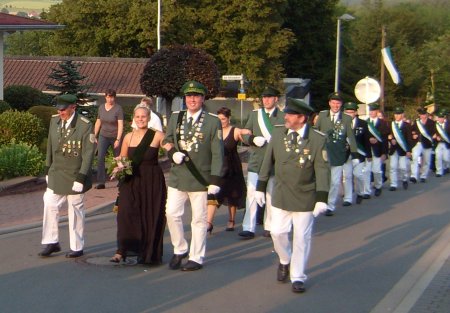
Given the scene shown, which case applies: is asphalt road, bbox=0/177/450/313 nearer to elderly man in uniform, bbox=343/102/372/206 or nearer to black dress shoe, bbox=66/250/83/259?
black dress shoe, bbox=66/250/83/259

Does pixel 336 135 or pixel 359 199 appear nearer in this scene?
pixel 336 135

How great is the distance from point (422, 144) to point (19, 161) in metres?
11.5

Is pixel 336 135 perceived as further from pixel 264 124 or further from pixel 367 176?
pixel 367 176

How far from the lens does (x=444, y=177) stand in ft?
79.5

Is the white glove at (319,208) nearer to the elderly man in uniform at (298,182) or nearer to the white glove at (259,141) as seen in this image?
the elderly man in uniform at (298,182)

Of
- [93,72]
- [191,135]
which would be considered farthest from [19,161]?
[93,72]

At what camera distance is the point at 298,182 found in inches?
330

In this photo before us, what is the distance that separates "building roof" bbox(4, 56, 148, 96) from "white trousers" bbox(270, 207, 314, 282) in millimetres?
29176

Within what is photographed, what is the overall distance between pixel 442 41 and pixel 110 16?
24.6m

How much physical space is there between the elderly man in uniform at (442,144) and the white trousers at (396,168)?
4350 mm

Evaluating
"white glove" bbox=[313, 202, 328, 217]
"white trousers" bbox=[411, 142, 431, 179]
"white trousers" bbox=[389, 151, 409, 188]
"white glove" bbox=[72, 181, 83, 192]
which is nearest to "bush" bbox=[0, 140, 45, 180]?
"white glove" bbox=[72, 181, 83, 192]

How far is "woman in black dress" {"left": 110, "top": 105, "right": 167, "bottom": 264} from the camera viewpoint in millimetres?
9406

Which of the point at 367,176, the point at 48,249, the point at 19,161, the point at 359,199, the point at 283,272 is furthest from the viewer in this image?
the point at 367,176

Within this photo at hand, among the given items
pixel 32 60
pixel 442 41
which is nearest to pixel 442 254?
pixel 32 60
